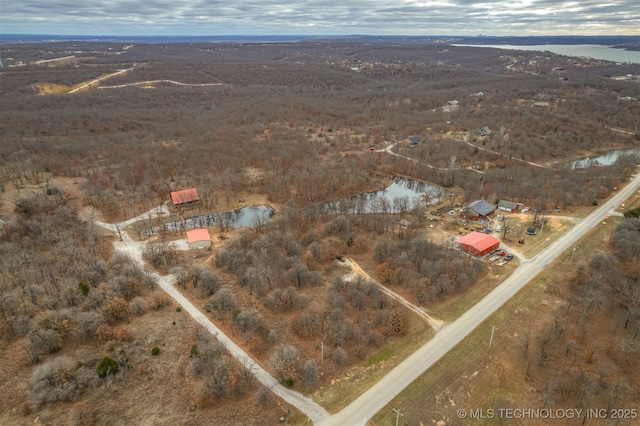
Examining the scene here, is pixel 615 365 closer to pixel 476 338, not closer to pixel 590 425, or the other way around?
pixel 590 425

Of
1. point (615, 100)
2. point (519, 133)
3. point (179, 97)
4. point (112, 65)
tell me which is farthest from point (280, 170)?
point (112, 65)

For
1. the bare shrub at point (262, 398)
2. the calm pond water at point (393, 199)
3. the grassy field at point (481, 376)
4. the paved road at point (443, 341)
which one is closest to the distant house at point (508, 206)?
the paved road at point (443, 341)

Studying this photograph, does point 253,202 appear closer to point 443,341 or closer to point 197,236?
point 197,236

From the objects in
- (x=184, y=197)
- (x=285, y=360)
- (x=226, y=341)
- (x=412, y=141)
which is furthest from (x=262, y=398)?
(x=412, y=141)

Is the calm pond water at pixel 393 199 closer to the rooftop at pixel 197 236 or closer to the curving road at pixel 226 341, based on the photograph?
the rooftop at pixel 197 236

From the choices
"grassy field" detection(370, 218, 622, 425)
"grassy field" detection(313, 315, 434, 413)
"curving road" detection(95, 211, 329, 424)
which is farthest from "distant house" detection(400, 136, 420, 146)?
"curving road" detection(95, 211, 329, 424)

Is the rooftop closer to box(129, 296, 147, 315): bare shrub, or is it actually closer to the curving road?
the curving road

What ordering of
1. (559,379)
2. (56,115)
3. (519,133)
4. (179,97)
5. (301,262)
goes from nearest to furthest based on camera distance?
1. (559,379)
2. (301,262)
3. (519,133)
4. (56,115)
5. (179,97)

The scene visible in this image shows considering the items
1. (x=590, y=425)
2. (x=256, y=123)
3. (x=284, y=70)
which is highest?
(x=284, y=70)
